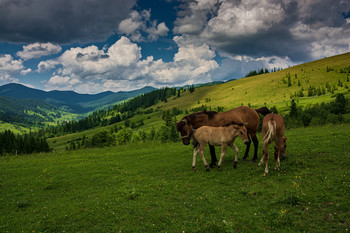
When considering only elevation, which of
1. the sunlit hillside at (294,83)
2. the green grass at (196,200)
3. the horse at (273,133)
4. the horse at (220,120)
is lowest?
the green grass at (196,200)

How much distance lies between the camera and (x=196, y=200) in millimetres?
9797

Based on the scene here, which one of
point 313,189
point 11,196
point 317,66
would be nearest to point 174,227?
point 313,189

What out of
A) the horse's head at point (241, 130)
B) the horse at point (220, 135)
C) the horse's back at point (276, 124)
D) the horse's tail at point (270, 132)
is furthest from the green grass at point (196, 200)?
the horse's head at point (241, 130)

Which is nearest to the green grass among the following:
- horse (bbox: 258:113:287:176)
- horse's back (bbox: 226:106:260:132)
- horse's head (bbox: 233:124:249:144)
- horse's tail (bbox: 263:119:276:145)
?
horse (bbox: 258:113:287:176)

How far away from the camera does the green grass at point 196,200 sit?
7.43 metres

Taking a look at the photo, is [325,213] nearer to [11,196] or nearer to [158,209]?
[158,209]

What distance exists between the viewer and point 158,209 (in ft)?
30.1

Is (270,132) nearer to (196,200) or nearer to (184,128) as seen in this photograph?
(184,128)

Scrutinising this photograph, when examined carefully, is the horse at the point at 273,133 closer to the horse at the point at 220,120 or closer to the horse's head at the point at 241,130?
the horse's head at the point at 241,130

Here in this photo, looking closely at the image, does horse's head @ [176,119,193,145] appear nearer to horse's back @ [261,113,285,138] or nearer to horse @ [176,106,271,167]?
horse @ [176,106,271,167]

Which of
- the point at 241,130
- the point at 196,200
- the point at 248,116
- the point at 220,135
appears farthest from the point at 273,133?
the point at 196,200

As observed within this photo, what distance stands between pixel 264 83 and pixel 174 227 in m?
207

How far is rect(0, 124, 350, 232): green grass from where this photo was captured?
24.4ft

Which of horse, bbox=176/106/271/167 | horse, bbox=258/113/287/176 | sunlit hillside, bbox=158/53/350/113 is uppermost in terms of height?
sunlit hillside, bbox=158/53/350/113
